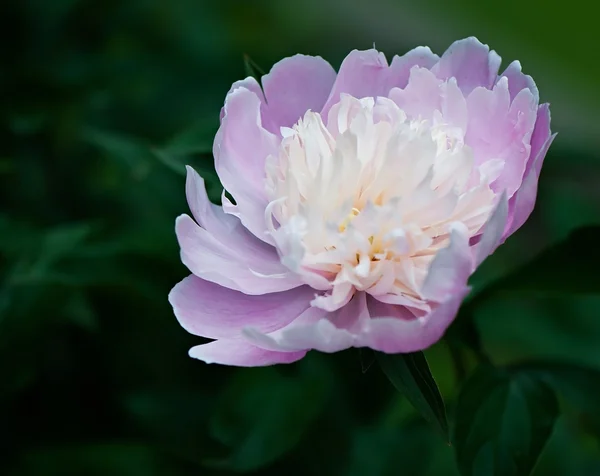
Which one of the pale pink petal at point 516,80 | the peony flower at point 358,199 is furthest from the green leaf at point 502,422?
the pale pink petal at point 516,80

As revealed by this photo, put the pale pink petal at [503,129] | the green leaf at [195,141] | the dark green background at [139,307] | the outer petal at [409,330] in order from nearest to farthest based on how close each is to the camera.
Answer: the outer petal at [409,330] → the pale pink petal at [503,129] → the green leaf at [195,141] → the dark green background at [139,307]

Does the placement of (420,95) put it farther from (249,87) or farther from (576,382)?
(576,382)

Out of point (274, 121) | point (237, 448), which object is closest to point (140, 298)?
point (237, 448)

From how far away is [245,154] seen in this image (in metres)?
0.67

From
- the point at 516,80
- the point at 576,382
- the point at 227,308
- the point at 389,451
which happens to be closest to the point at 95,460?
the point at 389,451

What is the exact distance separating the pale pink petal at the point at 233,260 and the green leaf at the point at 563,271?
0.86ft

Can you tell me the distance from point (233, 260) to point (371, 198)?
122 millimetres

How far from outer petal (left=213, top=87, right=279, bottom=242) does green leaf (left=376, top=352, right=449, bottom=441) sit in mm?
146

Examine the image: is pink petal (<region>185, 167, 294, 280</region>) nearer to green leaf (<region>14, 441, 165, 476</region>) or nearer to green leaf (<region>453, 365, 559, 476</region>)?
green leaf (<region>453, 365, 559, 476</region>)

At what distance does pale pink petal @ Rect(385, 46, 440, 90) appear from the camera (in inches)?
26.8

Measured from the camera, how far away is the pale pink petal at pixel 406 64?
2.23 ft

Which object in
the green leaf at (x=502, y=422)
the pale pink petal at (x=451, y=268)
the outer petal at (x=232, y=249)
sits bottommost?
the green leaf at (x=502, y=422)

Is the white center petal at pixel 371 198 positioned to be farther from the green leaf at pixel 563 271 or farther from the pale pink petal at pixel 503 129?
the green leaf at pixel 563 271

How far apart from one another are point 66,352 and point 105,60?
0.47 m
